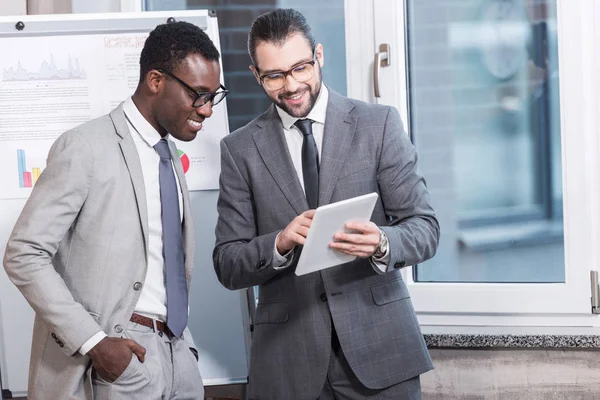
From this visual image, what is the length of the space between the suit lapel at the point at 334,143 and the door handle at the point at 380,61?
770 mm

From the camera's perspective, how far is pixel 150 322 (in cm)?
180

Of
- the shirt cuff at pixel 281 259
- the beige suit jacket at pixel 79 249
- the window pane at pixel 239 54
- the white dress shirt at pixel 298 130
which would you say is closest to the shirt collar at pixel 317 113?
the white dress shirt at pixel 298 130

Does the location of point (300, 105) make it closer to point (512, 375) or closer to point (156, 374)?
point (156, 374)

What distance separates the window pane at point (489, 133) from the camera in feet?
9.13

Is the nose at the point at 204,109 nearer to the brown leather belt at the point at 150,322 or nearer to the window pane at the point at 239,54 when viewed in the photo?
the brown leather belt at the point at 150,322

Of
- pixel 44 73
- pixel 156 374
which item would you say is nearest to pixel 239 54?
pixel 44 73

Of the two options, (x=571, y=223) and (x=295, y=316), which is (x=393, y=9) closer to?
(x=571, y=223)

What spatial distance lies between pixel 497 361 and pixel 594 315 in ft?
1.18

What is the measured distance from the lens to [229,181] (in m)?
2.10

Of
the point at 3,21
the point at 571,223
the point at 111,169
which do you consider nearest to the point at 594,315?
the point at 571,223

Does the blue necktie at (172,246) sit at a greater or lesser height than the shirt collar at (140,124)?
lesser

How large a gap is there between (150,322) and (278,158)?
54 centimetres

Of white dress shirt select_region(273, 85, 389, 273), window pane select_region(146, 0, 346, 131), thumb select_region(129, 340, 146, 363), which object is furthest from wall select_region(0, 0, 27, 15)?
thumb select_region(129, 340, 146, 363)

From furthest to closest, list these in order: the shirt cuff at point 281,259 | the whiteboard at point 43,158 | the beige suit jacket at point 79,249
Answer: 1. the whiteboard at point 43,158
2. the shirt cuff at point 281,259
3. the beige suit jacket at point 79,249
